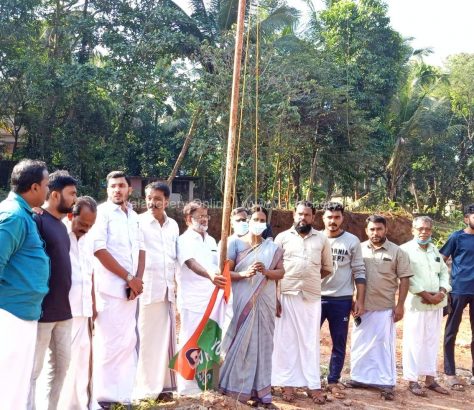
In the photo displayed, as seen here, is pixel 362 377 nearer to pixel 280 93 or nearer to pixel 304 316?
pixel 304 316

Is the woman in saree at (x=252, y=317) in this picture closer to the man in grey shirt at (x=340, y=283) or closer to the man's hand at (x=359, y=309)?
the man in grey shirt at (x=340, y=283)

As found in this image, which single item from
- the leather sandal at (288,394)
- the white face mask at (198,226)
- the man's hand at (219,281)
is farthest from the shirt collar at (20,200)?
the leather sandal at (288,394)

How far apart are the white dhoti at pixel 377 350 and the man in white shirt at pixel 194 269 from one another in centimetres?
181

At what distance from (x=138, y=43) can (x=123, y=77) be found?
4.23 ft

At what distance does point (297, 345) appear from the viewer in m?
5.21

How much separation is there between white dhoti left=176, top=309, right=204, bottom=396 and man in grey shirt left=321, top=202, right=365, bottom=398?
1.39 m

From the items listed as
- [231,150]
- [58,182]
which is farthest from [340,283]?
[58,182]

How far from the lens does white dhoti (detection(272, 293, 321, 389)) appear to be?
5.15 meters

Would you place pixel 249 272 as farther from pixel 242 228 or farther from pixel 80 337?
pixel 80 337

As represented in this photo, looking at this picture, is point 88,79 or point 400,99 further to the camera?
point 400,99

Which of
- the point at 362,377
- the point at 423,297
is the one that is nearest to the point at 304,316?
the point at 362,377

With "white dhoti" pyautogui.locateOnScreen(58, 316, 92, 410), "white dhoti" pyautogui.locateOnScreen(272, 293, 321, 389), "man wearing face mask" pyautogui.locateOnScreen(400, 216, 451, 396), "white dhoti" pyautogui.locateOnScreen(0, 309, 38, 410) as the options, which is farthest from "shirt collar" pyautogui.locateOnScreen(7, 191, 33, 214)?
"man wearing face mask" pyautogui.locateOnScreen(400, 216, 451, 396)

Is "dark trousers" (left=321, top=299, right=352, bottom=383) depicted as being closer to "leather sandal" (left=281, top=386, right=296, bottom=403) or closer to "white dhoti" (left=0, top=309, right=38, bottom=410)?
"leather sandal" (left=281, top=386, right=296, bottom=403)

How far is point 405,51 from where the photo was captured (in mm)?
22547
